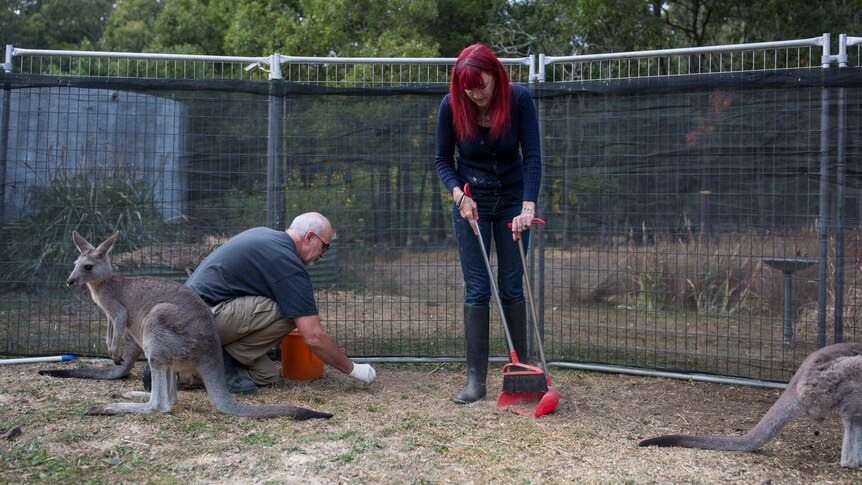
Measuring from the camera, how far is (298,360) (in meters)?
5.87

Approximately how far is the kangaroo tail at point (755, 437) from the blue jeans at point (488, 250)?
4.90 ft

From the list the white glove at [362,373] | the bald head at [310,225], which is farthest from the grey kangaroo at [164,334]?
the bald head at [310,225]

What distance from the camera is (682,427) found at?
15.8ft

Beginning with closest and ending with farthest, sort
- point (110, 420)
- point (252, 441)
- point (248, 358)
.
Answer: point (252, 441)
point (110, 420)
point (248, 358)

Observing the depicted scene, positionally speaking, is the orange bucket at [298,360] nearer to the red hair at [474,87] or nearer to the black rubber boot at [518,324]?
the black rubber boot at [518,324]

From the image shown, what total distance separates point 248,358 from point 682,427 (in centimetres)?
292

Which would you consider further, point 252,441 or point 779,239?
point 779,239

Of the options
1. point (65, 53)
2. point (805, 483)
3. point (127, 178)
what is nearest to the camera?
point (805, 483)

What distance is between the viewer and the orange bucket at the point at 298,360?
5.86 meters

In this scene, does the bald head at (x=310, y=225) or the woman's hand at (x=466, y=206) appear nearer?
the woman's hand at (x=466, y=206)

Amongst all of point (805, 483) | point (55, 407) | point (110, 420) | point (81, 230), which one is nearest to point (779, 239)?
point (805, 483)

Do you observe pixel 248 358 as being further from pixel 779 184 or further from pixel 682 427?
pixel 779 184

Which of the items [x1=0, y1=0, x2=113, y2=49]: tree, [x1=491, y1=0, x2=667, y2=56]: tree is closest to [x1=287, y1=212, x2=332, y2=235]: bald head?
[x1=491, y1=0, x2=667, y2=56]: tree

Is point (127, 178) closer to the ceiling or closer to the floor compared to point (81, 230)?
closer to the ceiling
